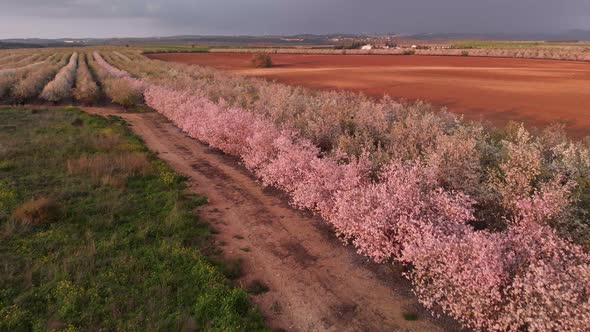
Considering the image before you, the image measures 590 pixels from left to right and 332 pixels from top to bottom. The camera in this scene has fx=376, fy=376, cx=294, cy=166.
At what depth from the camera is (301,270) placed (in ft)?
25.4

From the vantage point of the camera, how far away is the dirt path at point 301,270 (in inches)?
250

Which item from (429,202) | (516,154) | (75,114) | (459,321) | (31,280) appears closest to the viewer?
(459,321)

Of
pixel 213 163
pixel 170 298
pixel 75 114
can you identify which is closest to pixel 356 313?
pixel 170 298

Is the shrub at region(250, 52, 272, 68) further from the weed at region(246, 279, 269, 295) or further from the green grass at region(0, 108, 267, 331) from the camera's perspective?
the weed at region(246, 279, 269, 295)

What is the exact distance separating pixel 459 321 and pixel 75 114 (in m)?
26.0

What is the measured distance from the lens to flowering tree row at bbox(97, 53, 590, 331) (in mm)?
5324

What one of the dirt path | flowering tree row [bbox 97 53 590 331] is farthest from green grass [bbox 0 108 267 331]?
flowering tree row [bbox 97 53 590 331]

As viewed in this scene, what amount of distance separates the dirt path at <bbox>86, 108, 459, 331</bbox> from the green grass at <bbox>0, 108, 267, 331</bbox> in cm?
54

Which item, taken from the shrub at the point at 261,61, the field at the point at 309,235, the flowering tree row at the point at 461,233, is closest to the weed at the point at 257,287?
the field at the point at 309,235

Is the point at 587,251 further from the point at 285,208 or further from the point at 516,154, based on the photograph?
the point at 285,208

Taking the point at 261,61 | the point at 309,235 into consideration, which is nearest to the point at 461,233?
the point at 309,235

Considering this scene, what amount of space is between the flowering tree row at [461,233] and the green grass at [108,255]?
2.85 metres

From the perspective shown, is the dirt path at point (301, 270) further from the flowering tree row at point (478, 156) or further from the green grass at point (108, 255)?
the flowering tree row at point (478, 156)

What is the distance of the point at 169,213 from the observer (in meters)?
10.1
